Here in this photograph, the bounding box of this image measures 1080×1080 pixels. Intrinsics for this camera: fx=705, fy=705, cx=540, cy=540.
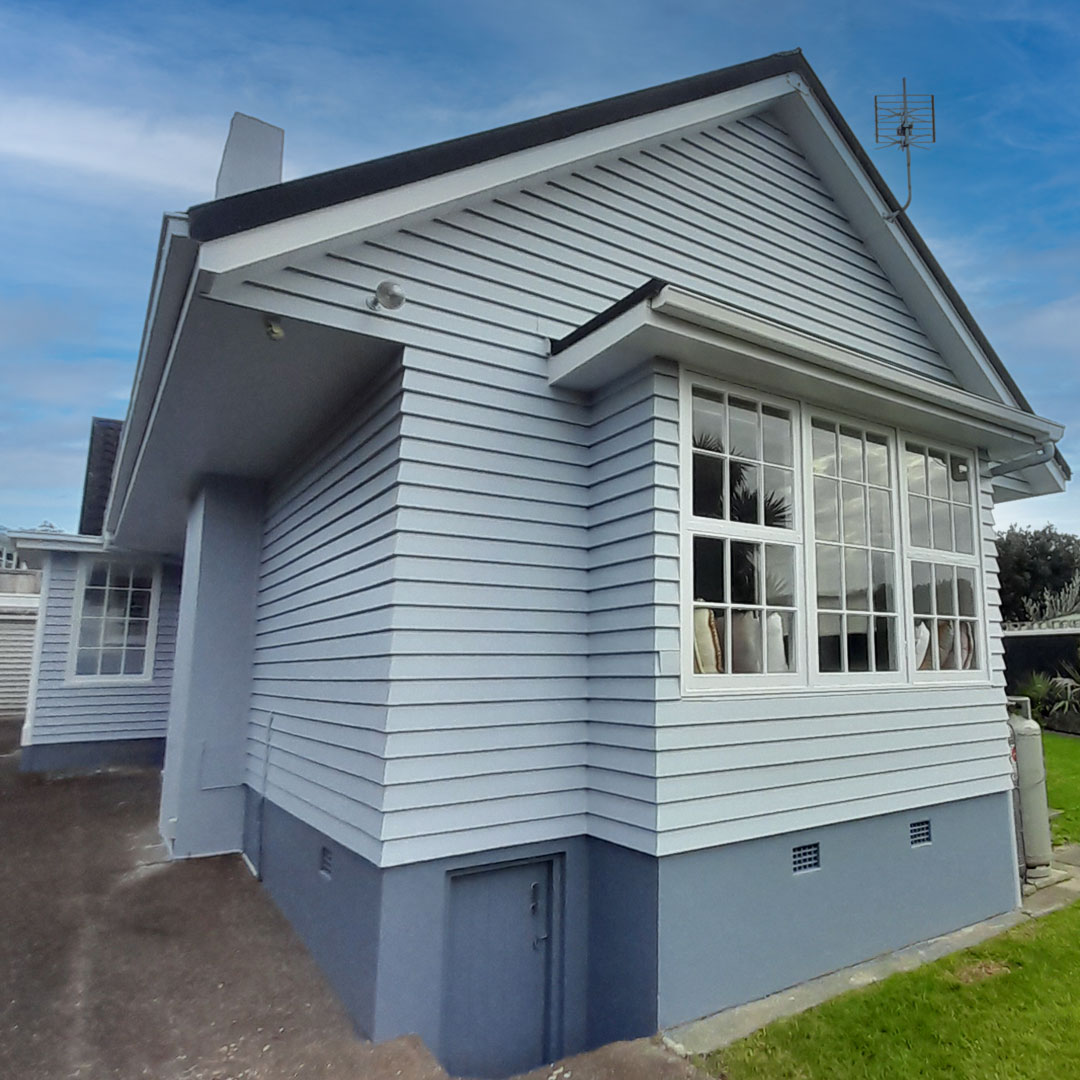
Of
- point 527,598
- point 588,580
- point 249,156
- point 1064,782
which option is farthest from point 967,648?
point 1064,782

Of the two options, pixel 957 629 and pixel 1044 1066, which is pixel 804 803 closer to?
pixel 1044 1066

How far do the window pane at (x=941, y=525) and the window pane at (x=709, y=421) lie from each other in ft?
6.95

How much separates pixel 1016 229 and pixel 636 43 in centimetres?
1105

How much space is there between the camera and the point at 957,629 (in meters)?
5.19

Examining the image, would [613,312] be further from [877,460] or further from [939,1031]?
[939,1031]

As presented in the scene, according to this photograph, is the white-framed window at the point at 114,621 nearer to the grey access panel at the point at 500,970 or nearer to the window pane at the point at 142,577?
the window pane at the point at 142,577

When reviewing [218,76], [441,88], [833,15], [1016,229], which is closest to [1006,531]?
[1016,229]

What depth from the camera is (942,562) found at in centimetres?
512

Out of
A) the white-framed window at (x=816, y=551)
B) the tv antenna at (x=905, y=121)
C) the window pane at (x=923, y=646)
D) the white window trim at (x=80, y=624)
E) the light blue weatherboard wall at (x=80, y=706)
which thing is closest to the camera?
the white-framed window at (x=816, y=551)

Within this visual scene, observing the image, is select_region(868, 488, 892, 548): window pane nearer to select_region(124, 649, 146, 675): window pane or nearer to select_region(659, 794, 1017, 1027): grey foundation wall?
select_region(659, 794, 1017, 1027): grey foundation wall

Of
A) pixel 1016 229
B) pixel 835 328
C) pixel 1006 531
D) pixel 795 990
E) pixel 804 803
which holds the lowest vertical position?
pixel 795 990

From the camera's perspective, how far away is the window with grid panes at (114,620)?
35.9ft

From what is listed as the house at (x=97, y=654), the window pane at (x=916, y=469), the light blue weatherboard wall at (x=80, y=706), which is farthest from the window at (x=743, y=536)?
the light blue weatherboard wall at (x=80, y=706)

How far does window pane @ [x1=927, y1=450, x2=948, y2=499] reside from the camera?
518 cm
